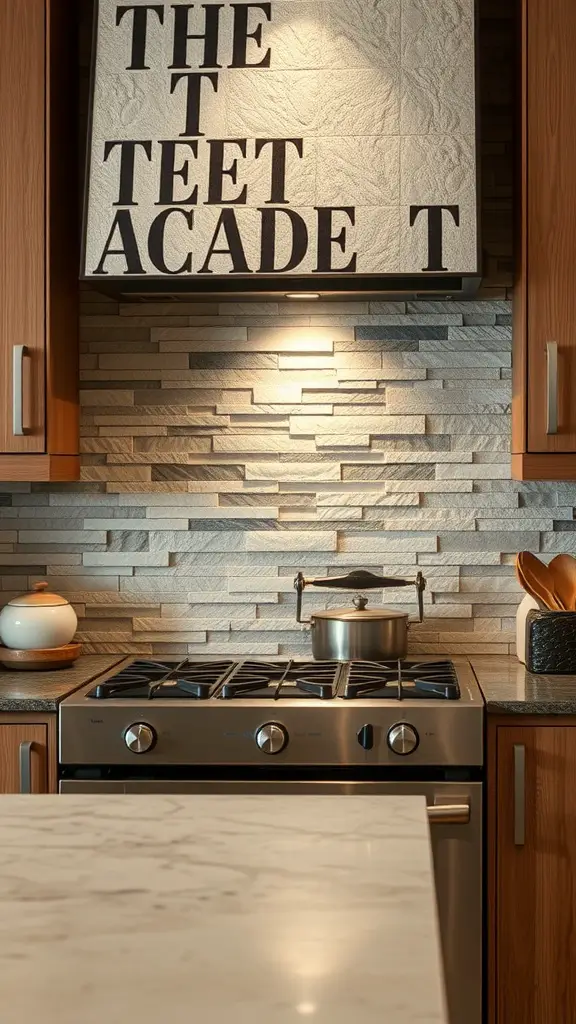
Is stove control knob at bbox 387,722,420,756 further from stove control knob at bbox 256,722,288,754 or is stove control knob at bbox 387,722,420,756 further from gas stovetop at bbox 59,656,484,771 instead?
stove control knob at bbox 256,722,288,754

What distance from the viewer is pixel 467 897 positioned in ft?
8.12

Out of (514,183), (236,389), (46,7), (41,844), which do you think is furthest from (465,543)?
(41,844)

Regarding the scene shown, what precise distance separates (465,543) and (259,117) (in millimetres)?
1228

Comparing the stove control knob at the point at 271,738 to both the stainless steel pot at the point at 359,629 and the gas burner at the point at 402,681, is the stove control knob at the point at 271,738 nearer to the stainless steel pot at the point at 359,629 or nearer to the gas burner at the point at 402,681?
the gas burner at the point at 402,681

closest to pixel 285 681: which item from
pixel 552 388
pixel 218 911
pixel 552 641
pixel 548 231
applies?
pixel 552 641

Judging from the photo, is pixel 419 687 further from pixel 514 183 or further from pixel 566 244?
pixel 514 183

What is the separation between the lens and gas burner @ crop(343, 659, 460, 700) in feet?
8.34

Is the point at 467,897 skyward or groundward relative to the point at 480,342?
groundward

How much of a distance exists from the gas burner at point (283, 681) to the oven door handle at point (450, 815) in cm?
36

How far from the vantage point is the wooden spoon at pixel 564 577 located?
2.98m

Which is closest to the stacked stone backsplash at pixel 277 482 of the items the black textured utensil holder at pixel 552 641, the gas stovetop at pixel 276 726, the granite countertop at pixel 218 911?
the black textured utensil holder at pixel 552 641

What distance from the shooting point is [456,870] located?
248 cm

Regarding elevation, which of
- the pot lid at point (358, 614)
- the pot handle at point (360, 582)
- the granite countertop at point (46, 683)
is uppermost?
the pot handle at point (360, 582)

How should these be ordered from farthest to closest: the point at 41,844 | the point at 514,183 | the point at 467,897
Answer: the point at 514,183 → the point at 467,897 → the point at 41,844
